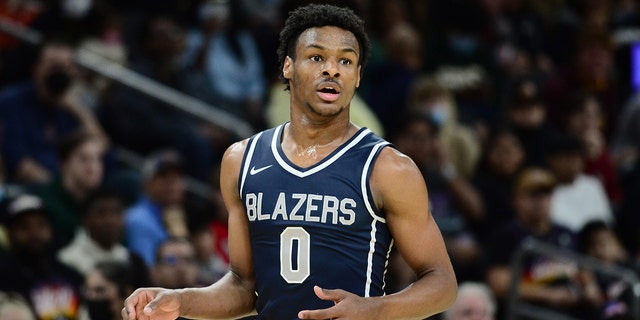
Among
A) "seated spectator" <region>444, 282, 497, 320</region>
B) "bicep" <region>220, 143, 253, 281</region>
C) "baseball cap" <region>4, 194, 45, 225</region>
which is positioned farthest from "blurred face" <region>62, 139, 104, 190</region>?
"bicep" <region>220, 143, 253, 281</region>

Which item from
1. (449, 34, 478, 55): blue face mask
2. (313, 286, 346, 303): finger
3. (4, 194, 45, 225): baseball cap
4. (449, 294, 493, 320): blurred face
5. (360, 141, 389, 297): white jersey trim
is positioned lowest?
(449, 294, 493, 320): blurred face

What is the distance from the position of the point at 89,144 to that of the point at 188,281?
1469 millimetres

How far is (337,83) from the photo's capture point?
4.65 meters

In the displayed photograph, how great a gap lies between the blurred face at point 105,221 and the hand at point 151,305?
3.73 metres

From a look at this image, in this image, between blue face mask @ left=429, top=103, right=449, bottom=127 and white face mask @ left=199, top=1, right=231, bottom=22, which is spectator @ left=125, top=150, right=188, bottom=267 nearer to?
white face mask @ left=199, top=1, right=231, bottom=22

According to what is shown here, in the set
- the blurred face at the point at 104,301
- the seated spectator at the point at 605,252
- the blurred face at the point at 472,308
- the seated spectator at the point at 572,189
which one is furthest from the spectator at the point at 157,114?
the seated spectator at the point at 605,252

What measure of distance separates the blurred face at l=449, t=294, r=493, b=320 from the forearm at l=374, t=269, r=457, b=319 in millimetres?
4077

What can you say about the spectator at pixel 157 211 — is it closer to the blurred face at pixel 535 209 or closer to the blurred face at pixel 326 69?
the blurred face at pixel 535 209

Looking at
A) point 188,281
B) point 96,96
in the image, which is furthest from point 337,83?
point 96,96

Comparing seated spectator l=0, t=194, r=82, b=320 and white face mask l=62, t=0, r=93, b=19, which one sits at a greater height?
white face mask l=62, t=0, r=93, b=19

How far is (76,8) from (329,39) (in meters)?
5.91

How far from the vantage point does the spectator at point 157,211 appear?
8562mm

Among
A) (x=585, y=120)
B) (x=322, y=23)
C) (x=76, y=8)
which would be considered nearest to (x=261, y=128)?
(x=76, y=8)

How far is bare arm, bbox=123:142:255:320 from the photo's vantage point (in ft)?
15.5
